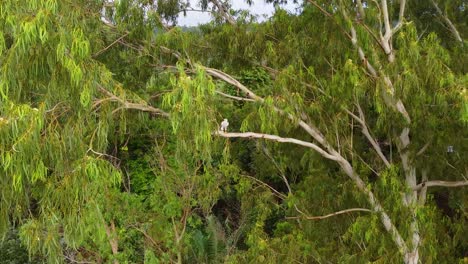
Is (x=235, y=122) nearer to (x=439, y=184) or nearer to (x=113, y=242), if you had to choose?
(x=113, y=242)

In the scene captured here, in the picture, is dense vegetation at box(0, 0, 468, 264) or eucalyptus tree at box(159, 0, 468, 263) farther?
eucalyptus tree at box(159, 0, 468, 263)

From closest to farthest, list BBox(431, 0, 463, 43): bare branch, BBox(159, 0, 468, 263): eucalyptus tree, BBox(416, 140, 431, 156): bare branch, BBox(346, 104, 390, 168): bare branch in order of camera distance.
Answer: BBox(159, 0, 468, 263): eucalyptus tree → BBox(416, 140, 431, 156): bare branch → BBox(346, 104, 390, 168): bare branch → BBox(431, 0, 463, 43): bare branch

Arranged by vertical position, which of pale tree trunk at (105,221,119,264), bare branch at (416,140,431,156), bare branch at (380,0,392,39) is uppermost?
bare branch at (380,0,392,39)

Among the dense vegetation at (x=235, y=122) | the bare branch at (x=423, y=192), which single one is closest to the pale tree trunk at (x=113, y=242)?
the dense vegetation at (x=235, y=122)

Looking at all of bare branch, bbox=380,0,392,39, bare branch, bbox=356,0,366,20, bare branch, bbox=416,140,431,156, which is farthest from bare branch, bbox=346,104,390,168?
bare branch, bbox=356,0,366,20

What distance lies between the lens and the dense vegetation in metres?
3.51

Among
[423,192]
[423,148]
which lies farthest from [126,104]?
[423,192]

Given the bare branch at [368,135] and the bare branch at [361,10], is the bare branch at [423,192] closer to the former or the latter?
the bare branch at [368,135]

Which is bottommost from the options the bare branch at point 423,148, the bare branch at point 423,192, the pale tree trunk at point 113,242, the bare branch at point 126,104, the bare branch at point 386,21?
the pale tree trunk at point 113,242

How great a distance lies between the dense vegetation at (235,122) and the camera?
138 inches

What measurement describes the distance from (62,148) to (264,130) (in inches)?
82.6

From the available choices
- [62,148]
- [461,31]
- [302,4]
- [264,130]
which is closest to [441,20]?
[461,31]

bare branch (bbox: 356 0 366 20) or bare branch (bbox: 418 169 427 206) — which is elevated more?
bare branch (bbox: 356 0 366 20)

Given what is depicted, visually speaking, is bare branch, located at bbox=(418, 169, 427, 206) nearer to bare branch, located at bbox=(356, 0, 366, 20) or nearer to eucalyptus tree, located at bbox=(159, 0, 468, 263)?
eucalyptus tree, located at bbox=(159, 0, 468, 263)
